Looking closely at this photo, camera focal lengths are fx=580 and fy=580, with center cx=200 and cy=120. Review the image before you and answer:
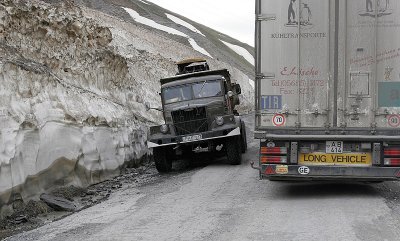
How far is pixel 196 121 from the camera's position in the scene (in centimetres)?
1634

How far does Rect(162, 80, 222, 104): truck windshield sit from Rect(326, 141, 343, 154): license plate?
7.11 m

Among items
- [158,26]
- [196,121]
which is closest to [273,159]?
[196,121]

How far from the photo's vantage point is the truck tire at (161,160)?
53.2 ft

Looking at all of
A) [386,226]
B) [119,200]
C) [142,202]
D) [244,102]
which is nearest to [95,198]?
[119,200]

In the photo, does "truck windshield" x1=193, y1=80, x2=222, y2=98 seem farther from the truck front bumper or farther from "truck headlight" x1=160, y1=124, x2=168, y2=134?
the truck front bumper

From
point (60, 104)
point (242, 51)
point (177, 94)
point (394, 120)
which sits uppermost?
point (242, 51)

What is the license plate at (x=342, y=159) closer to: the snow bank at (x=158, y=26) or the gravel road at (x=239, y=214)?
the gravel road at (x=239, y=214)

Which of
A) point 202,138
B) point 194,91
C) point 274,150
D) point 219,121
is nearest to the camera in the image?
point 274,150

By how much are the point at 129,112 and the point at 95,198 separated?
7811mm

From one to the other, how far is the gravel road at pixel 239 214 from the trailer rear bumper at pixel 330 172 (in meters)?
0.40

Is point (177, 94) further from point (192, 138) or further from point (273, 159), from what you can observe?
point (273, 159)

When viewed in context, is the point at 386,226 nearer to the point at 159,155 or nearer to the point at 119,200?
the point at 119,200

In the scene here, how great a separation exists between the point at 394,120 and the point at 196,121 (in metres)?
7.33

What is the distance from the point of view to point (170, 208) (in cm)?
1027
